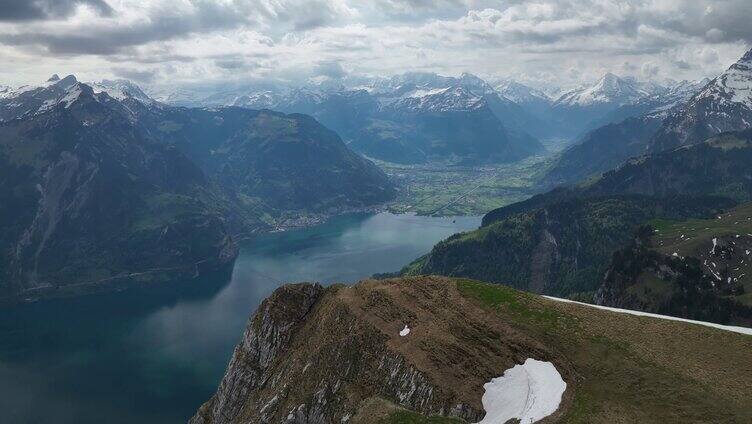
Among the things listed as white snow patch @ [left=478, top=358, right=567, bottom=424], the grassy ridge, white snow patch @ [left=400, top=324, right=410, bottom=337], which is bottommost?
white snow patch @ [left=478, top=358, right=567, bottom=424]

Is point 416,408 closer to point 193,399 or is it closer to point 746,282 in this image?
point 193,399

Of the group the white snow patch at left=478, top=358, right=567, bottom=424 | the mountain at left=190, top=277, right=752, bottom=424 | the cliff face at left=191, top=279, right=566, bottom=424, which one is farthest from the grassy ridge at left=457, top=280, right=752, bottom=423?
the cliff face at left=191, top=279, right=566, bottom=424

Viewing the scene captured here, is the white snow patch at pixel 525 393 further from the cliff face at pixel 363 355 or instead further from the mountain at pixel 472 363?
the cliff face at pixel 363 355

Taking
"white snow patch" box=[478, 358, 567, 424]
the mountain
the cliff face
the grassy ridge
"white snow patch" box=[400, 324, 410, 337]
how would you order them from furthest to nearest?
"white snow patch" box=[400, 324, 410, 337] → the cliff face → "white snow patch" box=[478, 358, 567, 424] → the mountain → the grassy ridge

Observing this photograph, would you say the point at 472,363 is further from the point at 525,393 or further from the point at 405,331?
the point at 405,331

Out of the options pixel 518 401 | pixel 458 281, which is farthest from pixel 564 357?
pixel 458 281

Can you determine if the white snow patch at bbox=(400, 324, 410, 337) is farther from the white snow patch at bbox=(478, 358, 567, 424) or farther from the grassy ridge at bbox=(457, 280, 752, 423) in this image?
the white snow patch at bbox=(478, 358, 567, 424)

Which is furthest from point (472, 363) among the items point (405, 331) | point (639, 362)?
point (639, 362)

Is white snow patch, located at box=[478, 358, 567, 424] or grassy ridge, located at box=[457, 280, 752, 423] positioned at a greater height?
grassy ridge, located at box=[457, 280, 752, 423]
